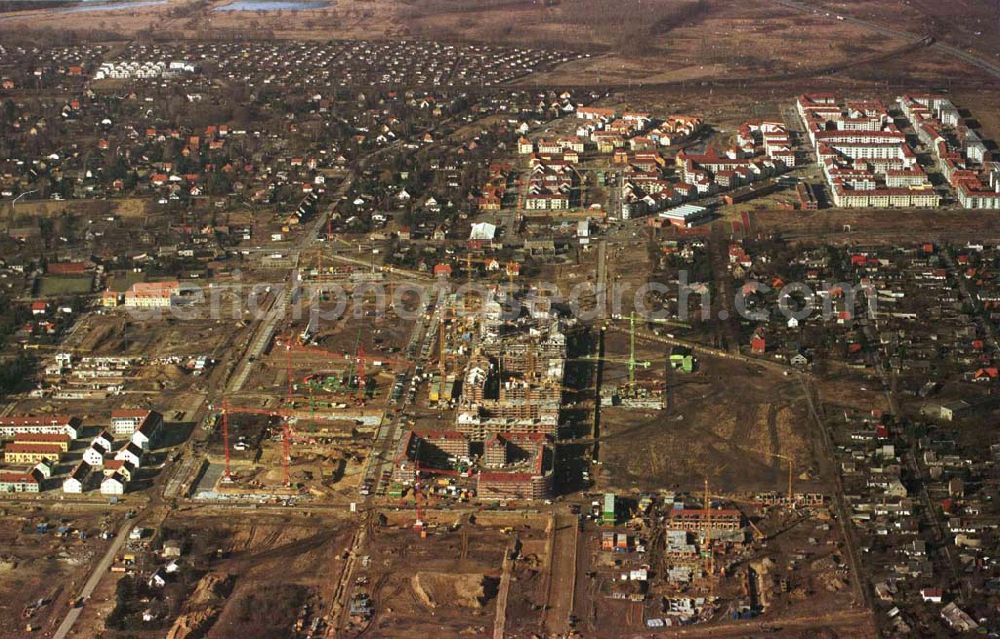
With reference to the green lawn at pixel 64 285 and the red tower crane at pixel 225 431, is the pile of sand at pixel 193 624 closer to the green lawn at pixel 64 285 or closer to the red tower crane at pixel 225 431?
the red tower crane at pixel 225 431

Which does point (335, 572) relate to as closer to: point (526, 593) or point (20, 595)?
point (526, 593)

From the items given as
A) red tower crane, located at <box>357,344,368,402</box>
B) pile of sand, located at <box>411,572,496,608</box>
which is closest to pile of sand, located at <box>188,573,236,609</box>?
pile of sand, located at <box>411,572,496,608</box>

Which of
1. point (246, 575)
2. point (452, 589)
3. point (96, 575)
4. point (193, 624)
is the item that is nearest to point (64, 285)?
point (96, 575)

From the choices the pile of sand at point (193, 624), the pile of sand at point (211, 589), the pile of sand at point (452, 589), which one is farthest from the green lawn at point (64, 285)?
the pile of sand at point (452, 589)

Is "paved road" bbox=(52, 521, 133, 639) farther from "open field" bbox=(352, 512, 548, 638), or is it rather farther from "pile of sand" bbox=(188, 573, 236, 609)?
"open field" bbox=(352, 512, 548, 638)

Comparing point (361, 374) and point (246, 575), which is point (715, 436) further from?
point (246, 575)

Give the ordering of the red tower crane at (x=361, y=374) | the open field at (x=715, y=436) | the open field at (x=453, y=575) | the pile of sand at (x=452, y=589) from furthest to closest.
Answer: the red tower crane at (x=361, y=374), the open field at (x=715, y=436), the pile of sand at (x=452, y=589), the open field at (x=453, y=575)
